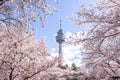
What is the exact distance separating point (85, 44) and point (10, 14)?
3.07 meters

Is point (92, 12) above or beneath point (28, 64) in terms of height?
above

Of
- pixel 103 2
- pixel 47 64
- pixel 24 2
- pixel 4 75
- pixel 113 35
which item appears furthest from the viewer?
pixel 47 64

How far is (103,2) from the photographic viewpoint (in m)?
10.1

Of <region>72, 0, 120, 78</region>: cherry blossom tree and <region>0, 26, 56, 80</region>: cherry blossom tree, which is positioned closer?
<region>72, 0, 120, 78</region>: cherry blossom tree

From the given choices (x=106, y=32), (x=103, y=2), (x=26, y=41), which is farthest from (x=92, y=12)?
(x=26, y=41)

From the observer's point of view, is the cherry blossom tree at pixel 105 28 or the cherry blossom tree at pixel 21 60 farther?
the cherry blossom tree at pixel 21 60

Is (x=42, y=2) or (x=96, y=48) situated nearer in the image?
(x=42, y=2)

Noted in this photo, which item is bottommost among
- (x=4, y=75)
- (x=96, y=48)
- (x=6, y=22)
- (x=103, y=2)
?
(x=4, y=75)

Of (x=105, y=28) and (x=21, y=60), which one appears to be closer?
(x=105, y=28)

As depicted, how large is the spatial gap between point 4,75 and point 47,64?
303 centimetres

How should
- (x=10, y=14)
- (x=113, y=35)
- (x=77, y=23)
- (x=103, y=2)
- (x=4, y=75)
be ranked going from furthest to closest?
(x=4, y=75)
(x=77, y=23)
(x=103, y=2)
(x=113, y=35)
(x=10, y=14)

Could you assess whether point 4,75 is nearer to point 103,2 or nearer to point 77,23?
point 77,23

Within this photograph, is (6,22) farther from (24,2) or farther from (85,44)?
(85,44)

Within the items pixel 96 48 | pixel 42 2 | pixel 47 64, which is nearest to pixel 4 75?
pixel 47 64
